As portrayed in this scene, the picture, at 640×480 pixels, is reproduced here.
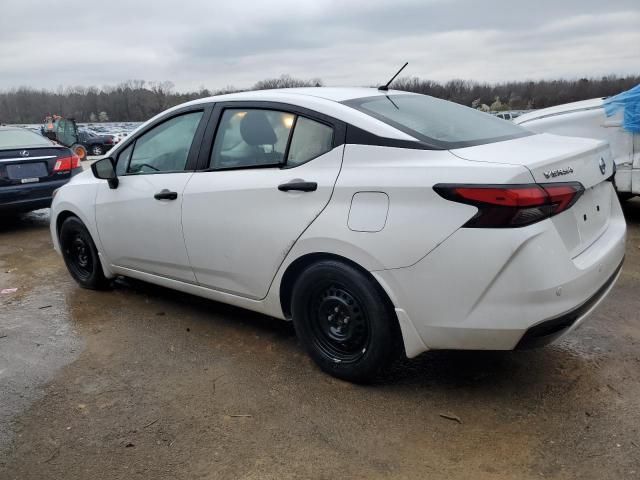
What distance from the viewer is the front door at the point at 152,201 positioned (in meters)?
3.69

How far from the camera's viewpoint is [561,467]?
2.28 metres

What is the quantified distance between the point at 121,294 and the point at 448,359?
2889 millimetres

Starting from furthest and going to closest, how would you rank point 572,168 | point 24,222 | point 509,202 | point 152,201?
point 24,222 → point 152,201 → point 572,168 → point 509,202

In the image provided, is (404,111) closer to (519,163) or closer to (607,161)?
(519,163)

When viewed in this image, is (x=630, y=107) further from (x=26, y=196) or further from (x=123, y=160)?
(x=26, y=196)

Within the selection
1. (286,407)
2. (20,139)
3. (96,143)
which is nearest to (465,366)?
(286,407)

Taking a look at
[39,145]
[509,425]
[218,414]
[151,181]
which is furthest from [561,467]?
[39,145]

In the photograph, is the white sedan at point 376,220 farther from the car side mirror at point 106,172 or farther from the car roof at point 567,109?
the car roof at point 567,109

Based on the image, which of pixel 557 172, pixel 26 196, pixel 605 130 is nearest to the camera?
pixel 557 172

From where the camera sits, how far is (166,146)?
3.92 meters

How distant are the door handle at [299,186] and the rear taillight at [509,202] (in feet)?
2.47

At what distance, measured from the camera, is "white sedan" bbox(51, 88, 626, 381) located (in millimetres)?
2410

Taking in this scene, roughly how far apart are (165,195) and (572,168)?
2.46 metres

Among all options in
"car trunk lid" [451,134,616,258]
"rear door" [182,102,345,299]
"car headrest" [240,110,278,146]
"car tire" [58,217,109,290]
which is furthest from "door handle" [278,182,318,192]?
"car tire" [58,217,109,290]
